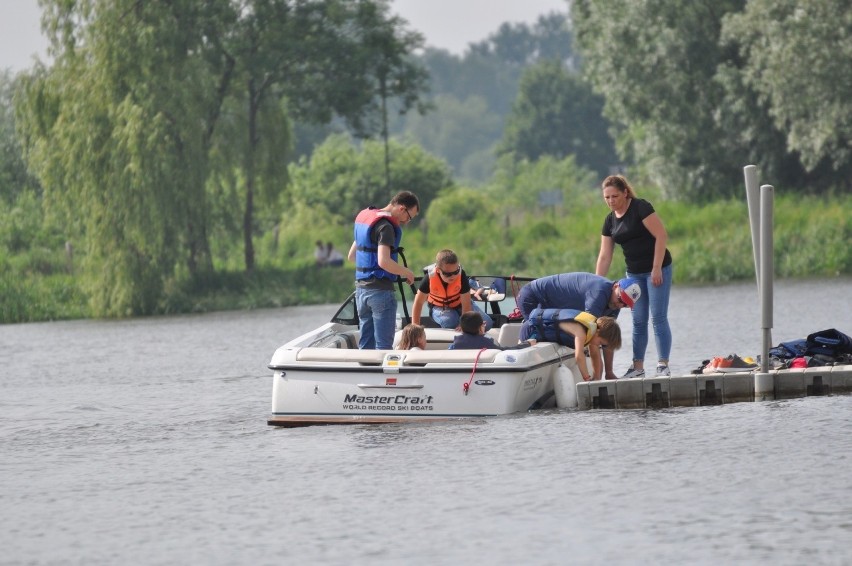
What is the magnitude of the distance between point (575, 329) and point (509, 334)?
1.02m

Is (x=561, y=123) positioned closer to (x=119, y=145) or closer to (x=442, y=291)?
(x=119, y=145)

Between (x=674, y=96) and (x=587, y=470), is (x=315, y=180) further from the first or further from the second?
(x=587, y=470)

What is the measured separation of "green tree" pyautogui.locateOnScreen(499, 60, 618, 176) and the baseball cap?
96613 millimetres

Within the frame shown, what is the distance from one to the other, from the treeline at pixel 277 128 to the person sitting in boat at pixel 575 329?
2497 centimetres

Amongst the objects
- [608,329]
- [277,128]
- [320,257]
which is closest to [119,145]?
[277,128]

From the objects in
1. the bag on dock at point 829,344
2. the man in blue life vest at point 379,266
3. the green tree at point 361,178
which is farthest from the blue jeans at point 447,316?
the green tree at point 361,178

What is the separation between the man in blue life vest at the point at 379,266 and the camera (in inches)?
582

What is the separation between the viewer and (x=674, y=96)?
1767 inches

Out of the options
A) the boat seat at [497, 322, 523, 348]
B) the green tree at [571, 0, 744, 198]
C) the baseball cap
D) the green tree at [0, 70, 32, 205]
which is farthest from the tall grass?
the baseball cap

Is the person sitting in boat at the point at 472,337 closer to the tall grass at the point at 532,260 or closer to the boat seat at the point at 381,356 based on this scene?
the boat seat at the point at 381,356

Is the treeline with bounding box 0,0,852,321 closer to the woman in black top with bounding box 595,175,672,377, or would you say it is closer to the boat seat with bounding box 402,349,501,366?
the woman in black top with bounding box 595,175,672,377

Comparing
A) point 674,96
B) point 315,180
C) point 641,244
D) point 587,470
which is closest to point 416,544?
point 587,470

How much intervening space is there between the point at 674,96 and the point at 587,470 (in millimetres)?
33773

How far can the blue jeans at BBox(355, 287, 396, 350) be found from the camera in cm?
1505
